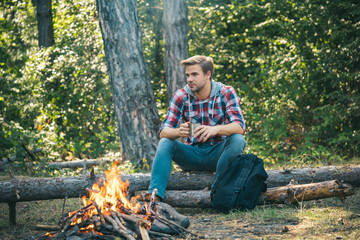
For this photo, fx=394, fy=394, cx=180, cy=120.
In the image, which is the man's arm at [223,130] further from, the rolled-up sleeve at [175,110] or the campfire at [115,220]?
the campfire at [115,220]

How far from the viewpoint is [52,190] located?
16.1ft

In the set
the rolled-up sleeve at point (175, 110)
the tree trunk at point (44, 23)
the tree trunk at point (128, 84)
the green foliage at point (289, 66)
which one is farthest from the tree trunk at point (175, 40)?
the tree trunk at point (44, 23)

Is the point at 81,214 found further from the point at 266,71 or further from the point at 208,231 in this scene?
the point at 266,71

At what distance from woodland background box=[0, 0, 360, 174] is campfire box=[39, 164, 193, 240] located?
210 inches

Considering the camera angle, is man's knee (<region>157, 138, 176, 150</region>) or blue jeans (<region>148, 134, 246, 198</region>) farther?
man's knee (<region>157, 138, 176, 150</region>)

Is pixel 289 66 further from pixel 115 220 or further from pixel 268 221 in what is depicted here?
pixel 115 220

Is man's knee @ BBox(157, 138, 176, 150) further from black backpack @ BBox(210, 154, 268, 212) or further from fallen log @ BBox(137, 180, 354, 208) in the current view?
black backpack @ BBox(210, 154, 268, 212)

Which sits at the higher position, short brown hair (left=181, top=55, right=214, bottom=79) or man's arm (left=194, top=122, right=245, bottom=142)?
short brown hair (left=181, top=55, right=214, bottom=79)

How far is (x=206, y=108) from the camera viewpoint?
202 inches

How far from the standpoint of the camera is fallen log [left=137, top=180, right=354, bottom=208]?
443 cm

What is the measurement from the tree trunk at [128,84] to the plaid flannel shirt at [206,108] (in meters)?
2.66

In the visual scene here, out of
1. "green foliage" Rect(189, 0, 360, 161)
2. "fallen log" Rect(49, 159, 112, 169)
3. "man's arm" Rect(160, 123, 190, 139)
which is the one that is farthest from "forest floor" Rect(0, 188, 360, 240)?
"green foliage" Rect(189, 0, 360, 161)

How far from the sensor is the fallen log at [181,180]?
192 inches

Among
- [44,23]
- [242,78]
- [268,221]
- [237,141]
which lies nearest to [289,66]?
[242,78]
